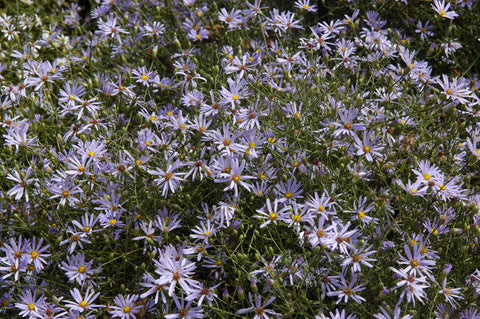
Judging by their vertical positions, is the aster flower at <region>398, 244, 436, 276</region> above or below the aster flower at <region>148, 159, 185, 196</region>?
above

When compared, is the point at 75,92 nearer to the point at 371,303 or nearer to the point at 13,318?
the point at 13,318

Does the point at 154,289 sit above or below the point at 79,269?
above

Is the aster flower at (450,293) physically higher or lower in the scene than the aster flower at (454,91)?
A: lower

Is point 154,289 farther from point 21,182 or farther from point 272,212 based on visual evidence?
point 21,182

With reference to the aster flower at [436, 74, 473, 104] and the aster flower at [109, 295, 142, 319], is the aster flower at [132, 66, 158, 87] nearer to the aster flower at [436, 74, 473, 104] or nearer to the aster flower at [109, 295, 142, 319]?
the aster flower at [109, 295, 142, 319]

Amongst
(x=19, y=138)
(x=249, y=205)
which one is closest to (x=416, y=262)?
(x=249, y=205)

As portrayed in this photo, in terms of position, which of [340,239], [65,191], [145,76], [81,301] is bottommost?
[81,301]

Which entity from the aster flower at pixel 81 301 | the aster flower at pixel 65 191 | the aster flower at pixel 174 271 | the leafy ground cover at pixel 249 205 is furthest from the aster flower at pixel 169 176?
the aster flower at pixel 81 301

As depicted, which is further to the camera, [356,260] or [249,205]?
[249,205]

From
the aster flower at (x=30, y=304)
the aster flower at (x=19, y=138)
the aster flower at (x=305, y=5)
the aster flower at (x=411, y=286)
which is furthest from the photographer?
the aster flower at (x=305, y=5)

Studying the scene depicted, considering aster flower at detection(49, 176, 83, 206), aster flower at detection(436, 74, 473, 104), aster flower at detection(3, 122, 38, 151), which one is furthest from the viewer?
aster flower at detection(436, 74, 473, 104)

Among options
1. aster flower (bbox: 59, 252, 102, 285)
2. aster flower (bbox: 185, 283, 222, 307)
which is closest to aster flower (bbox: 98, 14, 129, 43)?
aster flower (bbox: 59, 252, 102, 285)

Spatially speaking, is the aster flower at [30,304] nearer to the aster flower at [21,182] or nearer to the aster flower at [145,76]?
the aster flower at [21,182]
